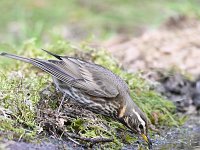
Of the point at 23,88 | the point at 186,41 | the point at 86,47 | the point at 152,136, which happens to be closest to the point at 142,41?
the point at 186,41

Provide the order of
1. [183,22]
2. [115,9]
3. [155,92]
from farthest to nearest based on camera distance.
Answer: [115,9] → [183,22] → [155,92]

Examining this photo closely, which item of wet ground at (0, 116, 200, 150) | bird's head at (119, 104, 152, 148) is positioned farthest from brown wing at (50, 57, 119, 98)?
wet ground at (0, 116, 200, 150)

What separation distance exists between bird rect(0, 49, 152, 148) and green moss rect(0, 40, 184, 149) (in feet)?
0.43

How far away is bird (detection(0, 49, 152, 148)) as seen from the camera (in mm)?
8180

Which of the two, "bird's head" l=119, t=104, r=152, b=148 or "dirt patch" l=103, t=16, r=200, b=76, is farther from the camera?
"dirt patch" l=103, t=16, r=200, b=76

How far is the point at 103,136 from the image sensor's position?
766cm

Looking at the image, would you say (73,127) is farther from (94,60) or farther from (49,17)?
(49,17)

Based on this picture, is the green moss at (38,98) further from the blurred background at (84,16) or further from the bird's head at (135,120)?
the blurred background at (84,16)

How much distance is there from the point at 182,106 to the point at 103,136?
2.92 meters

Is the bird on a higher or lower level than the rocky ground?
lower

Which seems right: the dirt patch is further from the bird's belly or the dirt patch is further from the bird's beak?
the bird's beak

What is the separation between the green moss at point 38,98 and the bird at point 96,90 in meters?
0.13

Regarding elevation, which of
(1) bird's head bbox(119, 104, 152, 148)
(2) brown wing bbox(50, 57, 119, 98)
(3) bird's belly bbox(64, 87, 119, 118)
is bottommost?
(1) bird's head bbox(119, 104, 152, 148)

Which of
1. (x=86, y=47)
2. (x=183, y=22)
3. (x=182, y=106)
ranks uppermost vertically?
(x=183, y=22)
